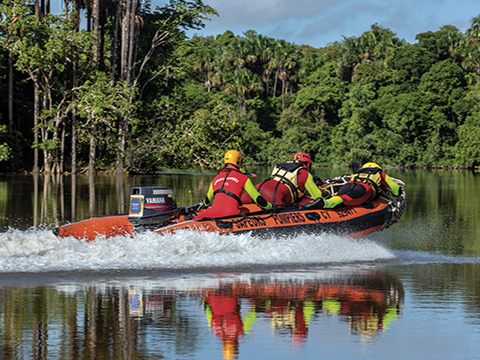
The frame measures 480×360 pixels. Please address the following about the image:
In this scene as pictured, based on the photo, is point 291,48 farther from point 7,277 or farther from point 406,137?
point 7,277

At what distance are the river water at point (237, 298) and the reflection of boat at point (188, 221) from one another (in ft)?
0.73

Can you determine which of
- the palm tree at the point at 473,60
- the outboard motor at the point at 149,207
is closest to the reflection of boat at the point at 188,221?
the outboard motor at the point at 149,207

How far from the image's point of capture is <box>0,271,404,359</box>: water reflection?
555cm

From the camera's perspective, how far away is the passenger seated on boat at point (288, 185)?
11727 millimetres

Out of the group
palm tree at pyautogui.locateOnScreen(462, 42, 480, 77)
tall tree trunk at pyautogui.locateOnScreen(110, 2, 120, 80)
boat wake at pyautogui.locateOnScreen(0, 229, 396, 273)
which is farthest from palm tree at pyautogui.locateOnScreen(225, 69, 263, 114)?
boat wake at pyautogui.locateOnScreen(0, 229, 396, 273)

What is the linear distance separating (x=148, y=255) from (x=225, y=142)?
2959 cm

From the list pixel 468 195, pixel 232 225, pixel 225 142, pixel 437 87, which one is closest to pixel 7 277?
pixel 232 225

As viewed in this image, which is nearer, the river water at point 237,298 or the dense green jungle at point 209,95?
the river water at point 237,298

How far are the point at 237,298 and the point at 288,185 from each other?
15.2 feet

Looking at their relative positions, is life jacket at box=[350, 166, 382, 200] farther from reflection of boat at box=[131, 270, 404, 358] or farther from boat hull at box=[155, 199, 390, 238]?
reflection of boat at box=[131, 270, 404, 358]

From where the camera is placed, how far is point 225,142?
38.8 metres

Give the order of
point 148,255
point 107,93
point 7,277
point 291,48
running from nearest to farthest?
1. point 7,277
2. point 148,255
3. point 107,93
4. point 291,48

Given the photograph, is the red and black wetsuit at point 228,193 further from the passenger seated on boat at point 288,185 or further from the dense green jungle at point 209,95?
the dense green jungle at point 209,95

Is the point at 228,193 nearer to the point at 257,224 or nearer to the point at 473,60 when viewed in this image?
the point at 257,224
